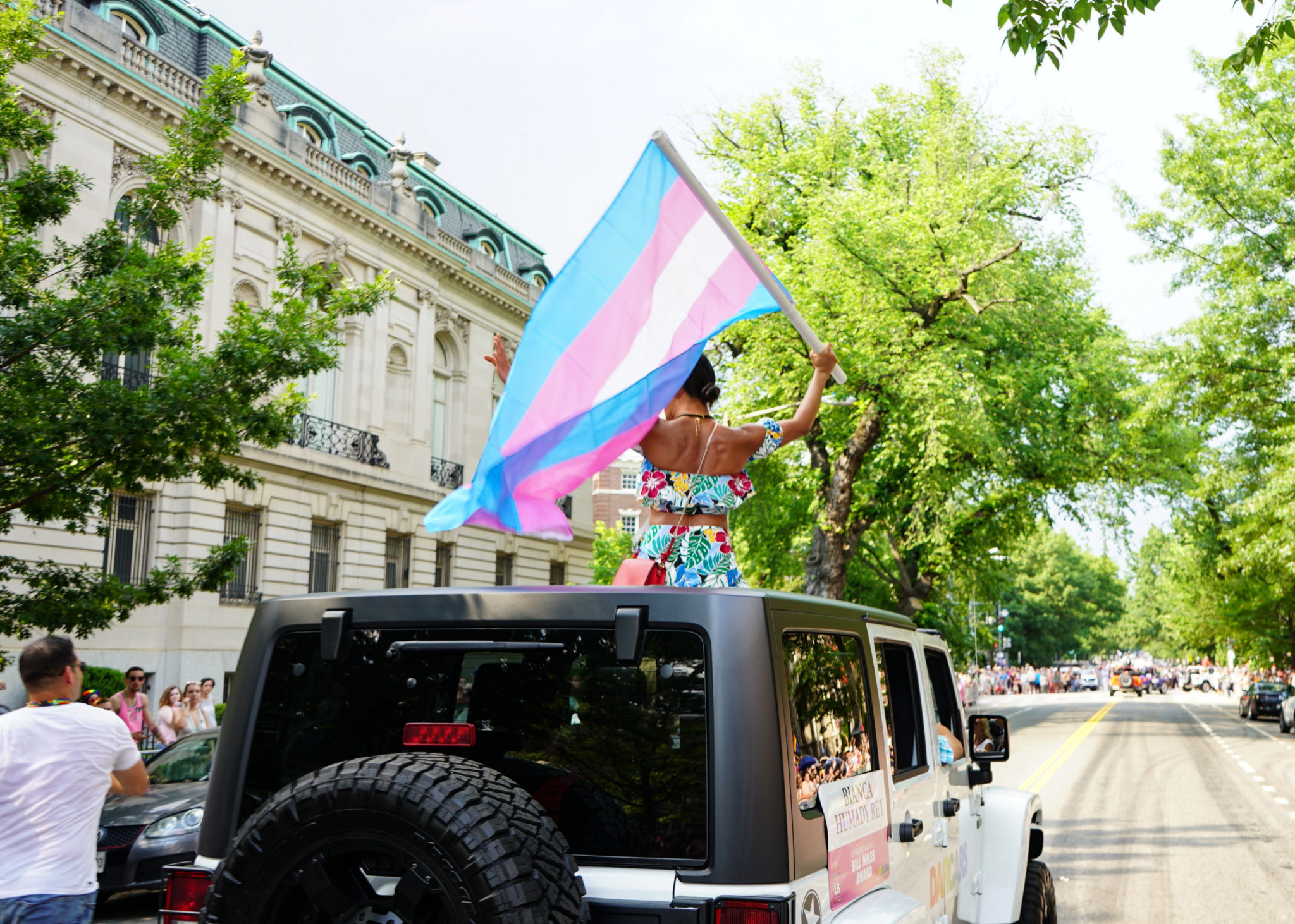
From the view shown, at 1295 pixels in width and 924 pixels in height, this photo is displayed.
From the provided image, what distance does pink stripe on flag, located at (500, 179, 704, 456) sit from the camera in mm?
4641

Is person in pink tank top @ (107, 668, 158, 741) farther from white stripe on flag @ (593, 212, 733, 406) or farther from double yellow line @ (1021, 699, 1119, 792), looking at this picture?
double yellow line @ (1021, 699, 1119, 792)

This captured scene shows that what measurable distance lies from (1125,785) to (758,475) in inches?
417

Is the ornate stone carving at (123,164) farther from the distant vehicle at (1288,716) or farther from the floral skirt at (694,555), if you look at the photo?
the distant vehicle at (1288,716)

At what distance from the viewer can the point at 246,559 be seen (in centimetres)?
2466

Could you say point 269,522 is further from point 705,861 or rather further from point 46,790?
point 705,861

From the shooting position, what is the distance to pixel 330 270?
13.8 m

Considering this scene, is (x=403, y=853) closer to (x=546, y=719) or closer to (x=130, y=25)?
(x=546, y=719)

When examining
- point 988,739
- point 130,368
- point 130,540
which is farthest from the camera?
point 130,540

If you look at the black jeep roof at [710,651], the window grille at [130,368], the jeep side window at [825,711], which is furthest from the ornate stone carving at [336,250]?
the jeep side window at [825,711]

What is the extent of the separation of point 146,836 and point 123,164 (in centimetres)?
1719

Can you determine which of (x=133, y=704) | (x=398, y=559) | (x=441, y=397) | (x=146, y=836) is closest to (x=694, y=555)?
(x=146, y=836)

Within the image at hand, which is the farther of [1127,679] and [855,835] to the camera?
[1127,679]

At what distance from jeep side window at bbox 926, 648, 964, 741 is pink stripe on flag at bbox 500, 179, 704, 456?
1.81 meters

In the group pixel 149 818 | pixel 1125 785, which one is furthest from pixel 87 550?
pixel 1125 785
